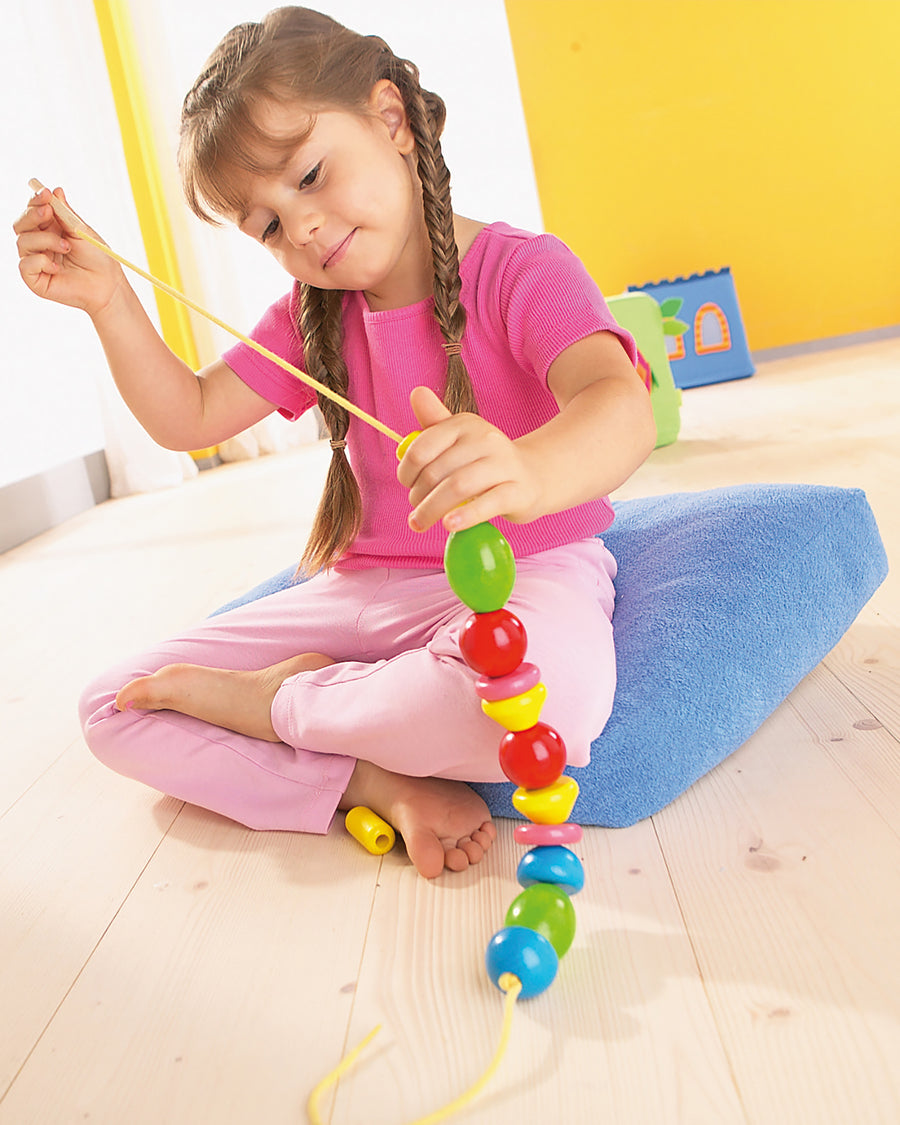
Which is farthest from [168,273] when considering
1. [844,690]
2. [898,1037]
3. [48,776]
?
[898,1037]

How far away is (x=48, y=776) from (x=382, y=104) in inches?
27.9

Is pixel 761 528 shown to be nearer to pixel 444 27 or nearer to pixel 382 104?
pixel 382 104

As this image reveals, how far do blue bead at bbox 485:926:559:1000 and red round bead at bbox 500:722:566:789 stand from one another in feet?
0.33

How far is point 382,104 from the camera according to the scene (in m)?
0.92

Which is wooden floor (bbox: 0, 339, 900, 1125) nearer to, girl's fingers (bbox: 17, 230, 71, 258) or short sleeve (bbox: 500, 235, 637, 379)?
A: short sleeve (bbox: 500, 235, 637, 379)

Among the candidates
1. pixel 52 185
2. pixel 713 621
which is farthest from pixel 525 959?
pixel 52 185

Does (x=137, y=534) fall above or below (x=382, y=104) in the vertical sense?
below

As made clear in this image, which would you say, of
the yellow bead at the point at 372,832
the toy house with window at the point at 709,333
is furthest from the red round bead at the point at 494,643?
the toy house with window at the point at 709,333

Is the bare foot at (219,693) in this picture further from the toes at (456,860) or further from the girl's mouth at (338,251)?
the girl's mouth at (338,251)

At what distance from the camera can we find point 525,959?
0.59 meters

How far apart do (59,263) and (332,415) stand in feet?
0.92

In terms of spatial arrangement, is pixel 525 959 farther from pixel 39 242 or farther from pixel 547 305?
pixel 39 242

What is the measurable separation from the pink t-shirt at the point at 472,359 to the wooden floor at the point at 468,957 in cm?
29

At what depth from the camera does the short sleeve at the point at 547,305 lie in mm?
868
